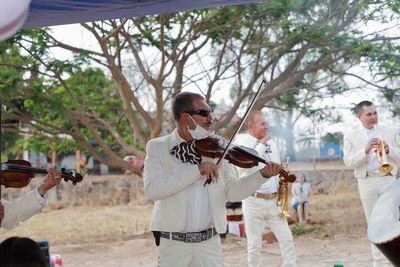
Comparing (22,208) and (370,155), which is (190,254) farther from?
(370,155)

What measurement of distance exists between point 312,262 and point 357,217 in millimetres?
7240

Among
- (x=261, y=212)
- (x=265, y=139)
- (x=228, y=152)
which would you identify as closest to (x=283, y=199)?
(x=261, y=212)

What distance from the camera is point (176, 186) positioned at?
363 centimetres

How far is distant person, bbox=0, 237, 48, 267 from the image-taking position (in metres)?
2.35

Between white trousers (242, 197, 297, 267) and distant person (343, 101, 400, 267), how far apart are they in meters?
0.97

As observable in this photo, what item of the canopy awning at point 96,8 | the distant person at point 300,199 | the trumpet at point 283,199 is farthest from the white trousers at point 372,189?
the distant person at point 300,199

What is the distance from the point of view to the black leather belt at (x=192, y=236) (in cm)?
370

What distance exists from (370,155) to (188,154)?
295cm

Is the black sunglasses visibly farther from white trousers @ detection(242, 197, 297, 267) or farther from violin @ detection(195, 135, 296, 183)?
white trousers @ detection(242, 197, 297, 267)

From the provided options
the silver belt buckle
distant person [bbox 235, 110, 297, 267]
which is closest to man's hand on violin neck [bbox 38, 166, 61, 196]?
the silver belt buckle

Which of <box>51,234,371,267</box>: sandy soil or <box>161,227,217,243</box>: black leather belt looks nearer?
<box>161,227,217,243</box>: black leather belt

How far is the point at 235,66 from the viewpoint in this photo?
10.9m

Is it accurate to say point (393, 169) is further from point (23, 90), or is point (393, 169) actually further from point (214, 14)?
point (23, 90)

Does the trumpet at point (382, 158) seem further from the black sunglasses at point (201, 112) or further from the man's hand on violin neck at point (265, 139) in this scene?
the black sunglasses at point (201, 112)
